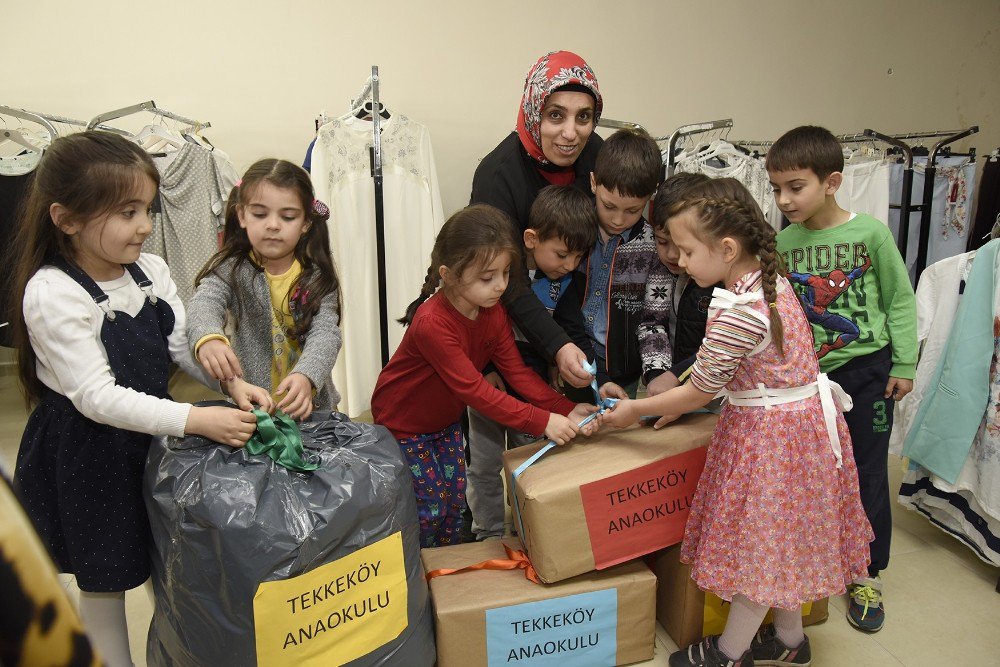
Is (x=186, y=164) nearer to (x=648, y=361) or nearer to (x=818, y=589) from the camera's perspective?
(x=648, y=361)

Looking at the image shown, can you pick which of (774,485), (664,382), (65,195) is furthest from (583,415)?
(65,195)

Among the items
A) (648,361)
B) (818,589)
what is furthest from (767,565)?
(648,361)

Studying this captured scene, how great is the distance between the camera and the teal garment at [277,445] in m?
1.23

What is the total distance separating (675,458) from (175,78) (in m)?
2.91

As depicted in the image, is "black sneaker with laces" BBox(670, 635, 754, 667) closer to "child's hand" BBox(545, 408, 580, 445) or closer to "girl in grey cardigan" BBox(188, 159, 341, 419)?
"child's hand" BBox(545, 408, 580, 445)

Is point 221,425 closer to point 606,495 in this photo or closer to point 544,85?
point 606,495

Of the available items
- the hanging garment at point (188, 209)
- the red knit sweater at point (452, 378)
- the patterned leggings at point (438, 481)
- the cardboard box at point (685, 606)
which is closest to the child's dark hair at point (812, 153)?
the red knit sweater at point (452, 378)

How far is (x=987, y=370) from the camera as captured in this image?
6.43 ft

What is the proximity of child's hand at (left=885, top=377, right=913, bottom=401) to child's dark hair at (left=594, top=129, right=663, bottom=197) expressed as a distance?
2.68ft

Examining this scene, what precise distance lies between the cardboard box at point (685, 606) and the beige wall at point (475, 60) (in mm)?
2408

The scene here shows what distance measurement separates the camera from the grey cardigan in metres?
1.46

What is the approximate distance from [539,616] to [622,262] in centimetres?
91

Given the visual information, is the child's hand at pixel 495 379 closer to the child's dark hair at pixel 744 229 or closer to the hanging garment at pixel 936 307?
the child's dark hair at pixel 744 229

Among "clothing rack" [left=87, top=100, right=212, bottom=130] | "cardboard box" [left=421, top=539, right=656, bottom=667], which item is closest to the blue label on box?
"cardboard box" [left=421, top=539, right=656, bottom=667]
